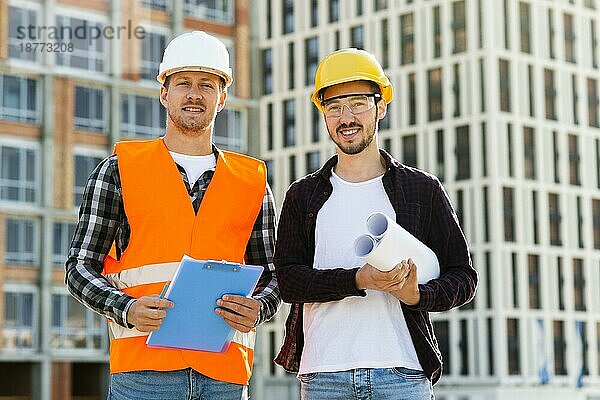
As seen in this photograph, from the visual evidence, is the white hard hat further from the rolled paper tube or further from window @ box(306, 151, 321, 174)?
window @ box(306, 151, 321, 174)

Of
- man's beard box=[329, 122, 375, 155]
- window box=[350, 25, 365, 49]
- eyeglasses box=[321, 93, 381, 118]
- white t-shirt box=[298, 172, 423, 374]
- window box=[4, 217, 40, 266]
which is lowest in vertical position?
white t-shirt box=[298, 172, 423, 374]

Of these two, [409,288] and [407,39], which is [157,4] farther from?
[409,288]

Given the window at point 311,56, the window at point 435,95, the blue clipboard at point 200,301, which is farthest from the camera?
the window at point 311,56

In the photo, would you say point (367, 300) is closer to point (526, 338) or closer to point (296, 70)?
point (526, 338)

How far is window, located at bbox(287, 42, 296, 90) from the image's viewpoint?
228 ft

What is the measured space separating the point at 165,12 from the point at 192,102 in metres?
43.4

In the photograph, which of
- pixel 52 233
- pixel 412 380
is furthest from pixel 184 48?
pixel 52 233

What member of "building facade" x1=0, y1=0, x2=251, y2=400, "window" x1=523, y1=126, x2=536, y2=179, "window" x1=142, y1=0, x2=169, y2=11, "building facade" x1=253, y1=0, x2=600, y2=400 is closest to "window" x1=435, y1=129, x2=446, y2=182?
"building facade" x1=253, y1=0, x2=600, y2=400

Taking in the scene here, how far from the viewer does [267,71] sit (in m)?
71.2

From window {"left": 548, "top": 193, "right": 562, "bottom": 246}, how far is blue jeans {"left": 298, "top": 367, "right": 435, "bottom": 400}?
201ft

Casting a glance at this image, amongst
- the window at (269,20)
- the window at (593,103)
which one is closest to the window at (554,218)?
the window at (593,103)

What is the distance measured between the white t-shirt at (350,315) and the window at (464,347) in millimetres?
58342

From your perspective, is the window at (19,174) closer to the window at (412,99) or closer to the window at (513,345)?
the window at (412,99)

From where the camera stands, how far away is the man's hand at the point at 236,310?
4363 millimetres
